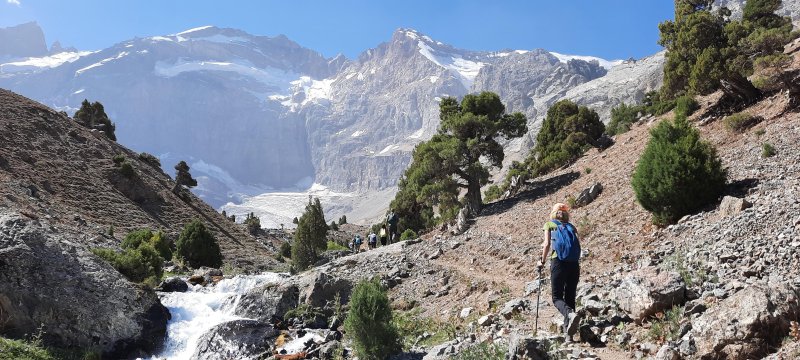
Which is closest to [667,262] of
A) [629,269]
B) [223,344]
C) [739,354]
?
[629,269]

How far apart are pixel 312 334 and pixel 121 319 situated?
557 centimetres

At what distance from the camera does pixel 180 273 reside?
28734 mm

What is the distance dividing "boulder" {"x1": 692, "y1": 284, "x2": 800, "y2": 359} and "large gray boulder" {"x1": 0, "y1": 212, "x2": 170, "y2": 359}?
48.5 feet

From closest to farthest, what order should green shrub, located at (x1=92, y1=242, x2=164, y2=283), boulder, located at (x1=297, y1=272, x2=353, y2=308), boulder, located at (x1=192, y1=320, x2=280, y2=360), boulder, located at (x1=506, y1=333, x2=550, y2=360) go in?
boulder, located at (x1=506, y1=333, x2=550, y2=360) < boulder, located at (x1=192, y1=320, x2=280, y2=360) < boulder, located at (x1=297, y1=272, x2=353, y2=308) < green shrub, located at (x1=92, y1=242, x2=164, y2=283)

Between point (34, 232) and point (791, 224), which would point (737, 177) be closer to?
point (791, 224)

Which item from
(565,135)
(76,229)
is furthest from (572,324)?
(565,135)

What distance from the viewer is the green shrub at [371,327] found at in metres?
11.1

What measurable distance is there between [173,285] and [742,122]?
24167 millimetres

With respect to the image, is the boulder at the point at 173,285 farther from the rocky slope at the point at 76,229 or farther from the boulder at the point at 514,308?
the boulder at the point at 514,308

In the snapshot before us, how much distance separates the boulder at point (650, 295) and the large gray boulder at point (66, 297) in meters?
13.6

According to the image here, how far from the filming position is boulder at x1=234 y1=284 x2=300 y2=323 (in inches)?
722

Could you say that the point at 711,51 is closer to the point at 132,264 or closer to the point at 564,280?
the point at 564,280

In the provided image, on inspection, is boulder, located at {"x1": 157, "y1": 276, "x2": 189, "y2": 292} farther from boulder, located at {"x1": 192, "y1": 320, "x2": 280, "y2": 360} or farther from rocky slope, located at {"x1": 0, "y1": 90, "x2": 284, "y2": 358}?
boulder, located at {"x1": 192, "y1": 320, "x2": 280, "y2": 360}

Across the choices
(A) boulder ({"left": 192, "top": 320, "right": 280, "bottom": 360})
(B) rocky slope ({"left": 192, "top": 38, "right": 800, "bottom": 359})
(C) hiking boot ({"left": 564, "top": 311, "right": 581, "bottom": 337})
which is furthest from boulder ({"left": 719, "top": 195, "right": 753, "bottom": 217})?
(A) boulder ({"left": 192, "top": 320, "right": 280, "bottom": 360})
